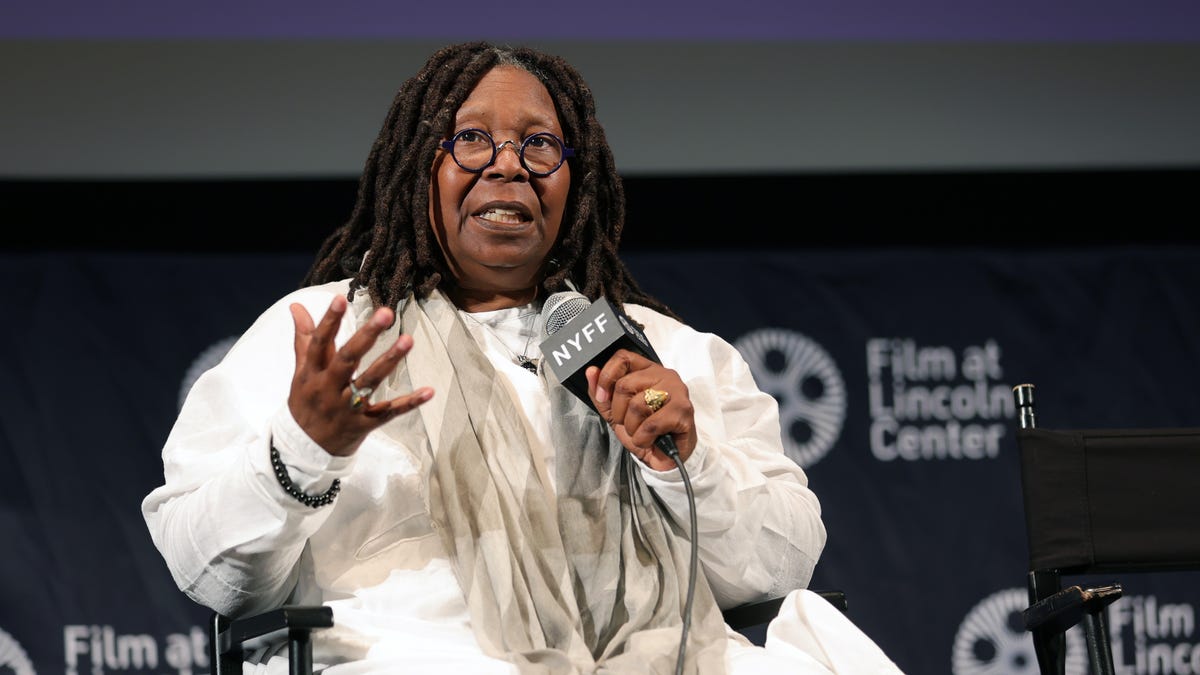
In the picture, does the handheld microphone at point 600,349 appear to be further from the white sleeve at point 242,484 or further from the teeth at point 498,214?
the teeth at point 498,214

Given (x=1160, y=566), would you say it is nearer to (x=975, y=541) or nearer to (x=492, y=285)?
(x=975, y=541)

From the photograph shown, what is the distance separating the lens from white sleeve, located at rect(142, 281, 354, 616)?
182cm

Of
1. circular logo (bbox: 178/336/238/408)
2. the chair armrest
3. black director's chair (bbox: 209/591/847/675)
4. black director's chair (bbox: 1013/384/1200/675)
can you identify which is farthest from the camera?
circular logo (bbox: 178/336/238/408)

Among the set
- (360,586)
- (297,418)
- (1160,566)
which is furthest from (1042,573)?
(297,418)

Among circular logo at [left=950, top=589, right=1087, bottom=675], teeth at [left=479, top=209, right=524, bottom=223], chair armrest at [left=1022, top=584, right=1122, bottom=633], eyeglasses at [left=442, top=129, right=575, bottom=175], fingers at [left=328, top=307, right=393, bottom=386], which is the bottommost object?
circular logo at [left=950, top=589, right=1087, bottom=675]

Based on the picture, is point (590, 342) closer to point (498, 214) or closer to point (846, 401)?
point (498, 214)

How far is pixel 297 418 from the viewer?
1759 millimetres

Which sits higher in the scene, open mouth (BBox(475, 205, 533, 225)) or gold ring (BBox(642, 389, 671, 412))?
open mouth (BBox(475, 205, 533, 225))

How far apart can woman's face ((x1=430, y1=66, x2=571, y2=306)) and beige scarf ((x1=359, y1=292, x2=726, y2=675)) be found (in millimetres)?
148

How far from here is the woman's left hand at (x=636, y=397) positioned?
182cm

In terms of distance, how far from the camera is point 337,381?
1.69m

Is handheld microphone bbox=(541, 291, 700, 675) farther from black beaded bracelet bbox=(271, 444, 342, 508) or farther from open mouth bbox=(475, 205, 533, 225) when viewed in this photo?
open mouth bbox=(475, 205, 533, 225)

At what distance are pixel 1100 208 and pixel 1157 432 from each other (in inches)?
47.6

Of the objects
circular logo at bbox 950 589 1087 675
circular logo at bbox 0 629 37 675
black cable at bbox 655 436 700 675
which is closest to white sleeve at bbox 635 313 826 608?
black cable at bbox 655 436 700 675
